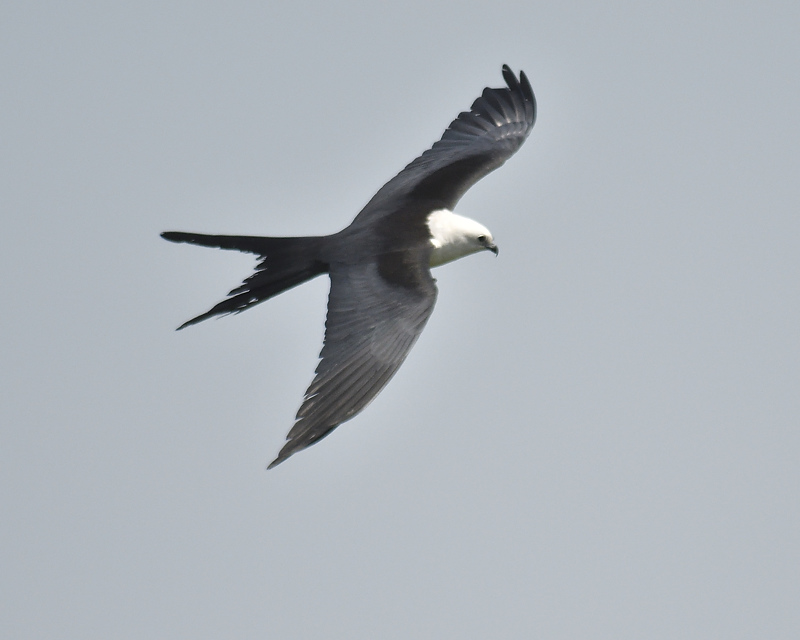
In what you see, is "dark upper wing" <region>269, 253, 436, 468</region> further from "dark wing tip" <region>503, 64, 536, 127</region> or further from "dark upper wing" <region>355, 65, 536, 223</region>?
"dark wing tip" <region>503, 64, 536, 127</region>

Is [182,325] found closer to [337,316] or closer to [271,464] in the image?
[337,316]

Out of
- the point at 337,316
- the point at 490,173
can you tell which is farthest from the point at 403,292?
the point at 490,173

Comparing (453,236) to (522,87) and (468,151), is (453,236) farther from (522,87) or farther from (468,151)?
(522,87)

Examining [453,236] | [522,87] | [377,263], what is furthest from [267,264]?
[522,87]

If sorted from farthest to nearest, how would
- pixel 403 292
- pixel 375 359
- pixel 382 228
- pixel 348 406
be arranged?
1. pixel 382 228
2. pixel 403 292
3. pixel 375 359
4. pixel 348 406

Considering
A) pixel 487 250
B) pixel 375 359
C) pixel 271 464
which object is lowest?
pixel 271 464

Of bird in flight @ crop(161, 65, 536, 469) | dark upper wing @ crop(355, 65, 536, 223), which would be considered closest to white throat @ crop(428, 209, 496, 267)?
bird in flight @ crop(161, 65, 536, 469)

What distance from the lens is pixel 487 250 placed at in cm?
1089

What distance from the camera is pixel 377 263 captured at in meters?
9.26

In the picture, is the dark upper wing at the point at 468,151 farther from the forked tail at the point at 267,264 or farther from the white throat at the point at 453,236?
the forked tail at the point at 267,264

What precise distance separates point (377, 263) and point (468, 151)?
2914 mm

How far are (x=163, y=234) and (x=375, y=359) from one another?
2.01 m

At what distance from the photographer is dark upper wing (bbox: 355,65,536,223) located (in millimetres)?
10977

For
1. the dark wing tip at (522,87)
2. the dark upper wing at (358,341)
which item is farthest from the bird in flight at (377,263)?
the dark wing tip at (522,87)
